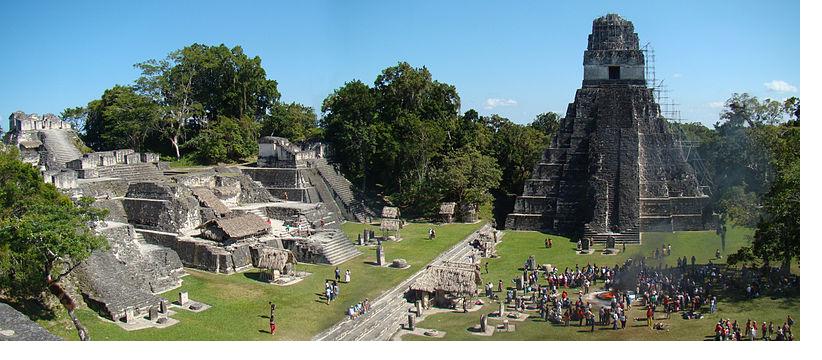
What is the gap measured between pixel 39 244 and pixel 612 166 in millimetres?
21067

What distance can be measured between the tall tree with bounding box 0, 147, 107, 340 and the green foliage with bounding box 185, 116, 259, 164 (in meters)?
16.9

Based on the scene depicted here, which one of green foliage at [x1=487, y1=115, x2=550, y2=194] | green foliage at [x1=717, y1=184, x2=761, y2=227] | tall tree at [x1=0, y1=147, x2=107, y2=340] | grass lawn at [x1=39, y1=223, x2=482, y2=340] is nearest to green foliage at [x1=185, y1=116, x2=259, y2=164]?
green foliage at [x1=487, y1=115, x2=550, y2=194]

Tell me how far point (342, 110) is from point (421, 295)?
16843 millimetres

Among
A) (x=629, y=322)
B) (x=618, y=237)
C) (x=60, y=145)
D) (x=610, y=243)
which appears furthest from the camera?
(x=60, y=145)

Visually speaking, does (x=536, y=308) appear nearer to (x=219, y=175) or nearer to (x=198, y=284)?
(x=198, y=284)

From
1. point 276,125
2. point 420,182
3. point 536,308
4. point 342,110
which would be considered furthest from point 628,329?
point 276,125

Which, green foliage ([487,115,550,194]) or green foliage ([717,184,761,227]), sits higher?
green foliage ([487,115,550,194])

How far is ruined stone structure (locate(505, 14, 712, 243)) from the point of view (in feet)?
86.6

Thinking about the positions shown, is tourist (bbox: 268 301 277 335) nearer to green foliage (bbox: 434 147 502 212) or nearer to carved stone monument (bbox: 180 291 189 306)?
carved stone monument (bbox: 180 291 189 306)

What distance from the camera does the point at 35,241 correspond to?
13461 mm

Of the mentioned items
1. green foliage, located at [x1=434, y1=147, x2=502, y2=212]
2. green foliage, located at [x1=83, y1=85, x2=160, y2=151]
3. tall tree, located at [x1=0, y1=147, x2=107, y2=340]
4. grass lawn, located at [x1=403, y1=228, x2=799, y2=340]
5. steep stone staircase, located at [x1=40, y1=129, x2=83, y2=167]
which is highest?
green foliage, located at [x1=83, y1=85, x2=160, y2=151]

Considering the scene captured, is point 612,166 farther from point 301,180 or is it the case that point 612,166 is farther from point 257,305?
point 257,305

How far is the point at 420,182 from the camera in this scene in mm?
30703

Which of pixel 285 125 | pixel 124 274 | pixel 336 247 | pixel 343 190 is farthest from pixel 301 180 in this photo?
pixel 124 274
